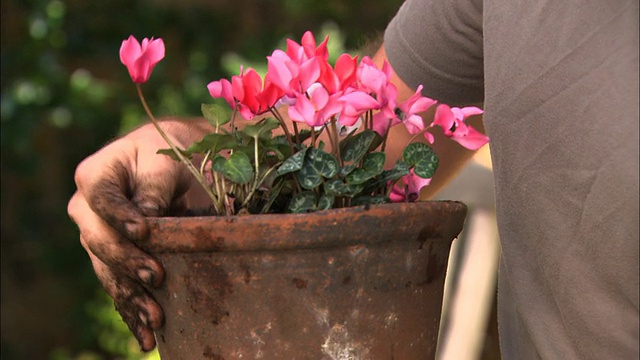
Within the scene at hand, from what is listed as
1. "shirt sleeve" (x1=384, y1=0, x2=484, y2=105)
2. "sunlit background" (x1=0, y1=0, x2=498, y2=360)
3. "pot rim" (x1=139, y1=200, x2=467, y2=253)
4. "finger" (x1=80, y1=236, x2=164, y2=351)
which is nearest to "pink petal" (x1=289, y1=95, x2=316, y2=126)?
"pot rim" (x1=139, y1=200, x2=467, y2=253)

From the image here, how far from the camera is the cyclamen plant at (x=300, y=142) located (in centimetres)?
86

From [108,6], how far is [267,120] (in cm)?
253

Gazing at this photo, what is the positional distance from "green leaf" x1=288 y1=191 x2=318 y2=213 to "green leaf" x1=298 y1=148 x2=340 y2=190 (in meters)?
0.01

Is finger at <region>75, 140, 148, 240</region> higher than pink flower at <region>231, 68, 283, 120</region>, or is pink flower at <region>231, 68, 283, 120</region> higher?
pink flower at <region>231, 68, 283, 120</region>

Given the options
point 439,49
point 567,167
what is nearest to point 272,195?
point 567,167

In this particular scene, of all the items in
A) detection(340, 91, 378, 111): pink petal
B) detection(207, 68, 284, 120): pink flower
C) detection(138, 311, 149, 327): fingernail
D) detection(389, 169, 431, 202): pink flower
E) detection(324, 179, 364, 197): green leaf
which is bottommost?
detection(138, 311, 149, 327): fingernail

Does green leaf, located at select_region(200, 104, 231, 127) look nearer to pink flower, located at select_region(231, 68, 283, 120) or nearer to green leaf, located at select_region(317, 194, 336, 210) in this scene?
pink flower, located at select_region(231, 68, 283, 120)

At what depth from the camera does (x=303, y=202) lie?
867 mm

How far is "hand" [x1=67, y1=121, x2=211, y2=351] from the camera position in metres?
0.85

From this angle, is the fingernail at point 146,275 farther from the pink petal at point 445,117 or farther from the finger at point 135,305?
the pink petal at point 445,117

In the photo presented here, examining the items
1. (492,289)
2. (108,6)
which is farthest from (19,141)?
(492,289)

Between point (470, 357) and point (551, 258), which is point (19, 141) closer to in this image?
point (470, 357)

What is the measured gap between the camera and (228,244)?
2.65 ft

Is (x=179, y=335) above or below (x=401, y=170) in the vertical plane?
below
